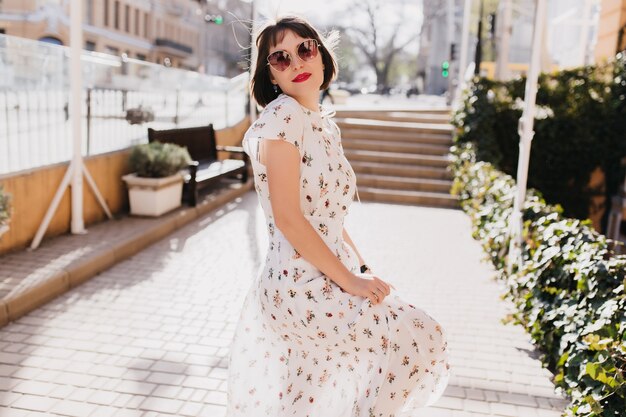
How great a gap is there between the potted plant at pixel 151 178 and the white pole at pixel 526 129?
4330 mm

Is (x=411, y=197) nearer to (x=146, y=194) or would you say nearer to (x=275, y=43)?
(x=146, y=194)

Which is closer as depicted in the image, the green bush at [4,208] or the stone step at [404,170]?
the green bush at [4,208]

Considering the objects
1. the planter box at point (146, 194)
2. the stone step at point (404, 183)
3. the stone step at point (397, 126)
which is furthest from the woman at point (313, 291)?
the stone step at point (397, 126)

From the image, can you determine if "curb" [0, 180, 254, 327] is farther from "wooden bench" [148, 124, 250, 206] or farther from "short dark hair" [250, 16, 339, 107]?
"short dark hair" [250, 16, 339, 107]

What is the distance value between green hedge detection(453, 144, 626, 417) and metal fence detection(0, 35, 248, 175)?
495 cm

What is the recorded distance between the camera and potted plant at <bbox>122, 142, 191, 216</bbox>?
310 inches

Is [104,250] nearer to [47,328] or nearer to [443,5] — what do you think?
[47,328]

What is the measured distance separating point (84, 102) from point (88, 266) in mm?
2792

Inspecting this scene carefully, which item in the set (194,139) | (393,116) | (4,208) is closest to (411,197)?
(194,139)

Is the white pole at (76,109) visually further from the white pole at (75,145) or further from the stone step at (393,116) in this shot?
the stone step at (393,116)

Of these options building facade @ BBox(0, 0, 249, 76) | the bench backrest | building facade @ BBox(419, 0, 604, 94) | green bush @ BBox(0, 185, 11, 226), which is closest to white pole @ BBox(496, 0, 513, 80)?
building facade @ BBox(419, 0, 604, 94)

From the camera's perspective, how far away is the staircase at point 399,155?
11805 mm

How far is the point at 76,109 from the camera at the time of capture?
6566mm

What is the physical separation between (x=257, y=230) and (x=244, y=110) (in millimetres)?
6655
